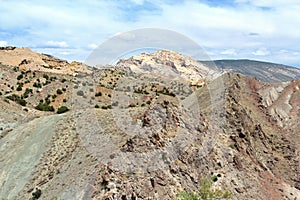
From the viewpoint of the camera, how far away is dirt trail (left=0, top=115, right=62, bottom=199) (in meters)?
29.7

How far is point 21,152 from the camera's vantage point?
34.1m

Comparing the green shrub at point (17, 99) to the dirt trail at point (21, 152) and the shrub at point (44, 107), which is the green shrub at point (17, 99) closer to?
the shrub at point (44, 107)

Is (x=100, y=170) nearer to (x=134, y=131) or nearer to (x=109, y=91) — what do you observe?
(x=134, y=131)

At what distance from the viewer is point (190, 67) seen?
199 m

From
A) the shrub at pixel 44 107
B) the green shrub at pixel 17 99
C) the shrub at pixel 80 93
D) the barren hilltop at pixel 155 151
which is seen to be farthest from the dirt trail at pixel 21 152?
the shrub at pixel 80 93

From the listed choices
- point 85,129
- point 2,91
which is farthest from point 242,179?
point 2,91

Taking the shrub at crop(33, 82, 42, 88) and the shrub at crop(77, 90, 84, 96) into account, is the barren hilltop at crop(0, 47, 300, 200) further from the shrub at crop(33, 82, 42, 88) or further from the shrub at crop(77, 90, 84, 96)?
the shrub at crop(33, 82, 42, 88)

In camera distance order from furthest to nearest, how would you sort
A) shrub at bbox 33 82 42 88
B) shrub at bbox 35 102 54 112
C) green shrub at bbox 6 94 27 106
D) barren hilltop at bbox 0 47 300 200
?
shrub at bbox 33 82 42 88 → green shrub at bbox 6 94 27 106 → shrub at bbox 35 102 54 112 → barren hilltop at bbox 0 47 300 200

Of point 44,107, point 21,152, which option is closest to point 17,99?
point 44,107

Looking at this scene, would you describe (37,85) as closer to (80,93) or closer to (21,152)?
(80,93)

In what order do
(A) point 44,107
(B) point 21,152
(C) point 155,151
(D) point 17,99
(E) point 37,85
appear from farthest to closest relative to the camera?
(E) point 37,85, (D) point 17,99, (A) point 44,107, (B) point 21,152, (C) point 155,151

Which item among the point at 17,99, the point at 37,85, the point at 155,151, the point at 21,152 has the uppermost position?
the point at 155,151

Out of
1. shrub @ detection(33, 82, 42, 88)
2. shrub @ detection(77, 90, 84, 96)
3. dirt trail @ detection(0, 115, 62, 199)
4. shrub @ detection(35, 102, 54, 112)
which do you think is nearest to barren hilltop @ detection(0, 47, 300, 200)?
dirt trail @ detection(0, 115, 62, 199)

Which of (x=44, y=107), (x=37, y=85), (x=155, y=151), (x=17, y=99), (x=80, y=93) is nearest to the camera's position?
(x=155, y=151)
